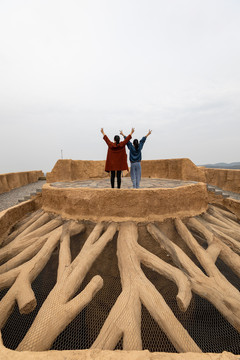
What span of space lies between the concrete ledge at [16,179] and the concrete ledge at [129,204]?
8557 mm

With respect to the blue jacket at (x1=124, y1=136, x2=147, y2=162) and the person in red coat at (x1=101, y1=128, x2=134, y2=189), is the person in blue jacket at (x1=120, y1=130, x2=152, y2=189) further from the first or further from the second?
the person in red coat at (x1=101, y1=128, x2=134, y2=189)

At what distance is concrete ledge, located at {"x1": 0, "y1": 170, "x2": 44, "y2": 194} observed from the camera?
10.6 metres

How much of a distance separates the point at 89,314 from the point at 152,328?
1.08 m

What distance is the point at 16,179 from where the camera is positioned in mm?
12289

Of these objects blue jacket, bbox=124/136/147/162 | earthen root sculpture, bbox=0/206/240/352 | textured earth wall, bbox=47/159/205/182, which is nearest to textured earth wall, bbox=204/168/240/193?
textured earth wall, bbox=47/159/205/182

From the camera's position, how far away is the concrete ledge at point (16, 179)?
10648 millimetres

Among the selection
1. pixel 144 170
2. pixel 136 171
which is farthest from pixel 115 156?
pixel 144 170

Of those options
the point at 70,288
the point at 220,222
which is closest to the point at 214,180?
the point at 220,222

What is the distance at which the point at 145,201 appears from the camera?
3.43 meters

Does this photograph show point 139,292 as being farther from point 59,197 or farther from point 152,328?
point 59,197

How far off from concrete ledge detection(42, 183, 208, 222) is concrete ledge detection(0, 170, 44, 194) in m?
8.56

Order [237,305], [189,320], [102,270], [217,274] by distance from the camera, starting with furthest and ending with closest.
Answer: [102,270] → [189,320] → [217,274] → [237,305]

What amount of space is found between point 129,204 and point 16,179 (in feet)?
36.3

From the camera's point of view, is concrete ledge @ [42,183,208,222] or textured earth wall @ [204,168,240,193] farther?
textured earth wall @ [204,168,240,193]
